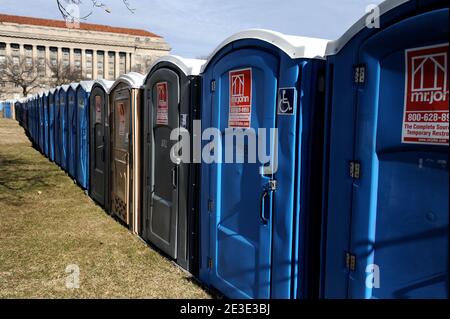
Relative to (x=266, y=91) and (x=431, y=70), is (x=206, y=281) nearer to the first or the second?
(x=266, y=91)

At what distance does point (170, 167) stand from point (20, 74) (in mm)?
58410

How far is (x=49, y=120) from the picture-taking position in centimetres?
1402

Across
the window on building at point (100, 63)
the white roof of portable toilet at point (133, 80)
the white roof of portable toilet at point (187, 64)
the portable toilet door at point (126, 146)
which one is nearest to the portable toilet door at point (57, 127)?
the portable toilet door at point (126, 146)

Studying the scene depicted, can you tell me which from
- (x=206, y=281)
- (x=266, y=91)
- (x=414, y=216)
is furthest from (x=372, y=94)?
(x=206, y=281)

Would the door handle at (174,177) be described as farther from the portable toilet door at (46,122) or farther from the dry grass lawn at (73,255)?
the portable toilet door at (46,122)

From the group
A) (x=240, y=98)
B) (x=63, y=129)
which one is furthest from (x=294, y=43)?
(x=63, y=129)

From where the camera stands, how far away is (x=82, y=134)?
30.5ft

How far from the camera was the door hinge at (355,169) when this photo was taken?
246 cm

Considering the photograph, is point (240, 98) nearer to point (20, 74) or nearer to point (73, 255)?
point (73, 255)

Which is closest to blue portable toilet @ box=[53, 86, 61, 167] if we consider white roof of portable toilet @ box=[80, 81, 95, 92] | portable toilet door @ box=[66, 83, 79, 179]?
portable toilet door @ box=[66, 83, 79, 179]

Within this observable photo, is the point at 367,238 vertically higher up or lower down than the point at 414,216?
lower down

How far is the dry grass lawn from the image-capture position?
4.20 meters

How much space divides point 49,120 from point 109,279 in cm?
1091

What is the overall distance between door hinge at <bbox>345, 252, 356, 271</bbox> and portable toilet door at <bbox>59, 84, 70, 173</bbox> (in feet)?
31.7
